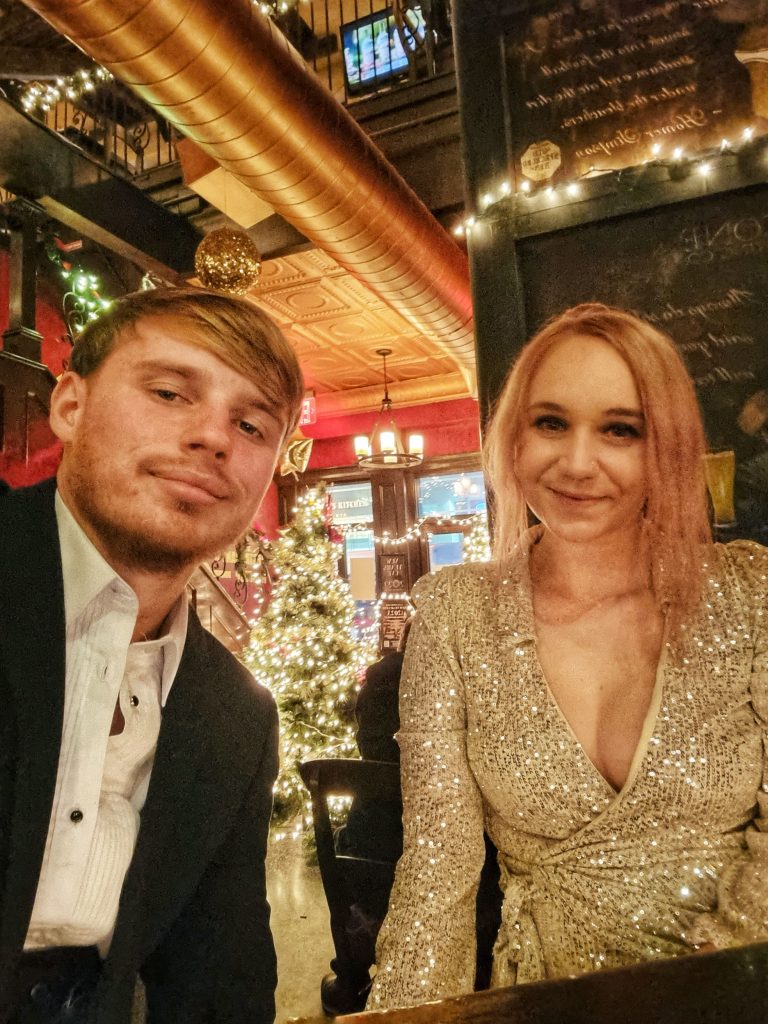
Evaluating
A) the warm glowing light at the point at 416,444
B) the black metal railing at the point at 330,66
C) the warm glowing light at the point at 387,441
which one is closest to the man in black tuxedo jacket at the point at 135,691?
the black metal railing at the point at 330,66

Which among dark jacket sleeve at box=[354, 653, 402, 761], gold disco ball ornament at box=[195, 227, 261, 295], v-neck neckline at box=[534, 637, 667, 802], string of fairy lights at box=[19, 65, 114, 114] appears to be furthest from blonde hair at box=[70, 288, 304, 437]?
string of fairy lights at box=[19, 65, 114, 114]

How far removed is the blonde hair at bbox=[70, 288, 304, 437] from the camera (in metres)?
1.03

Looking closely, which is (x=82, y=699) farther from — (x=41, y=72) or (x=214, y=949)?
(x=41, y=72)

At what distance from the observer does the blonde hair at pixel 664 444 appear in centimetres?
120

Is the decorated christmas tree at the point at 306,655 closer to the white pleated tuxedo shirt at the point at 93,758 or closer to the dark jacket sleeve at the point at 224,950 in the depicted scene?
the dark jacket sleeve at the point at 224,950

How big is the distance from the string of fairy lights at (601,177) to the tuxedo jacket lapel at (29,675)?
1.55m

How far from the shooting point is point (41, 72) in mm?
3926

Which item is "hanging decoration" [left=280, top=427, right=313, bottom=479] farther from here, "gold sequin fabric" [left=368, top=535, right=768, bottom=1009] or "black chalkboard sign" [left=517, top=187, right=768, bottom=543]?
"gold sequin fabric" [left=368, top=535, right=768, bottom=1009]

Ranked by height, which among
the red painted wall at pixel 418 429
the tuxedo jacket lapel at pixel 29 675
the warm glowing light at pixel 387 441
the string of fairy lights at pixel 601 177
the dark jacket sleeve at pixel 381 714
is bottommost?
the dark jacket sleeve at pixel 381 714

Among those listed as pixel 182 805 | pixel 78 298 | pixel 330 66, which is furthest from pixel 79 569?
pixel 330 66

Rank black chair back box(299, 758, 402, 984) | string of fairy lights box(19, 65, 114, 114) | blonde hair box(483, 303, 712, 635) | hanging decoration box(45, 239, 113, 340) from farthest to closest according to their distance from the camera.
Answer: hanging decoration box(45, 239, 113, 340)
string of fairy lights box(19, 65, 114, 114)
black chair back box(299, 758, 402, 984)
blonde hair box(483, 303, 712, 635)

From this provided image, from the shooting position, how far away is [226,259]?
3.52 m

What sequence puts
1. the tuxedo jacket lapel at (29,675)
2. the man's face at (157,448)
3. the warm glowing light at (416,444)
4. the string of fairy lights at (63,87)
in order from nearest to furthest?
the tuxedo jacket lapel at (29,675) → the man's face at (157,448) → the string of fairy lights at (63,87) → the warm glowing light at (416,444)

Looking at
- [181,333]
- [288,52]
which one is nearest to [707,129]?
[181,333]
